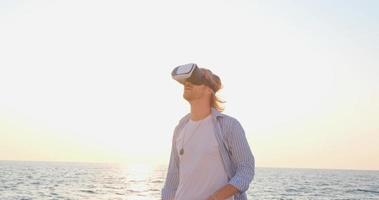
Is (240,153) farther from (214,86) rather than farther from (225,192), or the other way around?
(214,86)

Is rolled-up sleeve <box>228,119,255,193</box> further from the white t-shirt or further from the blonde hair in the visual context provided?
the blonde hair

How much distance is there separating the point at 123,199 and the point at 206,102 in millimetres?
39335

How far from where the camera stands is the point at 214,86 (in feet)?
12.5

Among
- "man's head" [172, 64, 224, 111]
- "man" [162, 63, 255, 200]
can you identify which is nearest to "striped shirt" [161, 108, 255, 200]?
"man" [162, 63, 255, 200]

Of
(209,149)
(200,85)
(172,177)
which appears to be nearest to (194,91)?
(200,85)

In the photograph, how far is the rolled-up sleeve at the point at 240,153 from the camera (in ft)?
11.7

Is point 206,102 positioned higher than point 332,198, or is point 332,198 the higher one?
point 206,102

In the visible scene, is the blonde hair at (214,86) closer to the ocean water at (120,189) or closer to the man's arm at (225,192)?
the man's arm at (225,192)

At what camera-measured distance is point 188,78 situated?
3.69 metres

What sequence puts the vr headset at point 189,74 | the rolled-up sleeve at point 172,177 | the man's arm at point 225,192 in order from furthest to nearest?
the rolled-up sleeve at point 172,177, the vr headset at point 189,74, the man's arm at point 225,192

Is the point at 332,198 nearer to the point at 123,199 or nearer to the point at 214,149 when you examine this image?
the point at 123,199

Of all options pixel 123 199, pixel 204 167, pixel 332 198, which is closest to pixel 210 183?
pixel 204 167

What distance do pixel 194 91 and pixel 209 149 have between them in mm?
389

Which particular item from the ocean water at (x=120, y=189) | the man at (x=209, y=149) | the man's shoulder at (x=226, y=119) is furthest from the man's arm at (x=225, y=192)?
the ocean water at (x=120, y=189)
